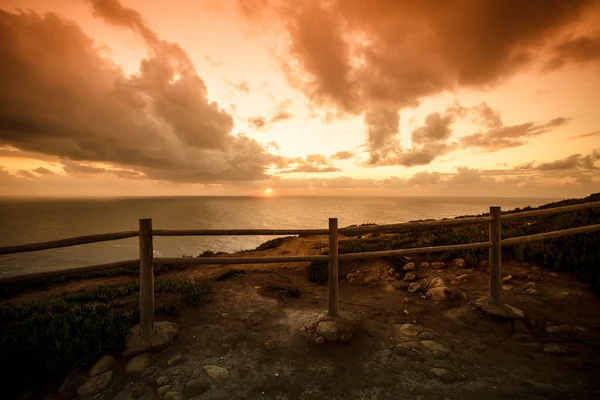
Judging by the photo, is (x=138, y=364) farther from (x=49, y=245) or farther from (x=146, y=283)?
(x=49, y=245)

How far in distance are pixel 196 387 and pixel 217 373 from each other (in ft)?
1.06

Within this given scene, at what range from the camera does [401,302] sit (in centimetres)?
607

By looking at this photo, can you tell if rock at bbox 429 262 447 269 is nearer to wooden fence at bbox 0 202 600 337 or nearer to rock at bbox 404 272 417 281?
rock at bbox 404 272 417 281

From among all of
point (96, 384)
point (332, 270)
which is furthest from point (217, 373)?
point (332, 270)

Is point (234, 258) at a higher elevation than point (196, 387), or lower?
higher

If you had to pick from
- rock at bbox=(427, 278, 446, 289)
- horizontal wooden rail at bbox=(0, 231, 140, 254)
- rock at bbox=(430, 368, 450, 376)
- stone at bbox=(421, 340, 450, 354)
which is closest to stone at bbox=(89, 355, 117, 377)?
horizontal wooden rail at bbox=(0, 231, 140, 254)

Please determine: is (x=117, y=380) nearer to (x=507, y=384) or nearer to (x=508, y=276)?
(x=507, y=384)

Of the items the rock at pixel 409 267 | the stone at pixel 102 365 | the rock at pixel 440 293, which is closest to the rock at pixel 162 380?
the stone at pixel 102 365

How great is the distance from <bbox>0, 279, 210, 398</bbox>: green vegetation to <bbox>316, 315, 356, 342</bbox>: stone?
9.27 feet

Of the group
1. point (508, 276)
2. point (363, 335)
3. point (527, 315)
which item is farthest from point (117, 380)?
point (508, 276)

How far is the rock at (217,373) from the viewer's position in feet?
11.9

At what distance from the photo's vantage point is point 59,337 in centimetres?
416

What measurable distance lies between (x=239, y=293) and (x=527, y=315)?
19.9ft

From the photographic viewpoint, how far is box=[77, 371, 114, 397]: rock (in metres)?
3.44
